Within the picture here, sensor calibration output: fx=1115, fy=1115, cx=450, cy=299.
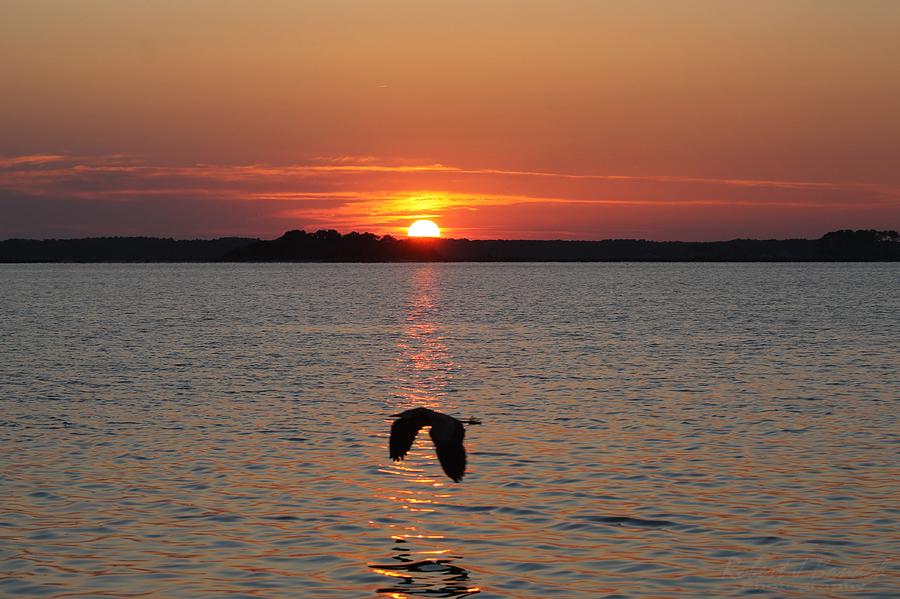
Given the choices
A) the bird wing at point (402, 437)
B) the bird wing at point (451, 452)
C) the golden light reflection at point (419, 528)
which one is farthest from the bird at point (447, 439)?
the golden light reflection at point (419, 528)

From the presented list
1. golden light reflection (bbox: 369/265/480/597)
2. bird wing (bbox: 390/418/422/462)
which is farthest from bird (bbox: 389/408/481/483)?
golden light reflection (bbox: 369/265/480/597)

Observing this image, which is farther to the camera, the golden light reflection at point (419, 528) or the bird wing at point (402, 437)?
the bird wing at point (402, 437)

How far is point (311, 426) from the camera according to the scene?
2838cm

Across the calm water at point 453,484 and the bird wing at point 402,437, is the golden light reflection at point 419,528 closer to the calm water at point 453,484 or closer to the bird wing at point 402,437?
the calm water at point 453,484

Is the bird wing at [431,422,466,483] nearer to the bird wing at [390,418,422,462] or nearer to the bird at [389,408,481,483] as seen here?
the bird at [389,408,481,483]

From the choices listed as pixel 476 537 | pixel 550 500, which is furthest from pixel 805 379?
pixel 476 537

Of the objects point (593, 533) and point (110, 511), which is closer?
point (593, 533)

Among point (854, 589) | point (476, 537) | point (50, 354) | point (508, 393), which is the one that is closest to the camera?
point (854, 589)

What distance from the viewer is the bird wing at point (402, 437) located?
640 inches

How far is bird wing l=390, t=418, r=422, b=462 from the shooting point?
1625cm

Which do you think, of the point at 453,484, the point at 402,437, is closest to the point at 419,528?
the point at 402,437

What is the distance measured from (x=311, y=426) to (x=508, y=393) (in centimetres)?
940

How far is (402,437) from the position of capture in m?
16.4

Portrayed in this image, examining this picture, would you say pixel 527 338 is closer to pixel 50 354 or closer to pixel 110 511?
pixel 50 354
